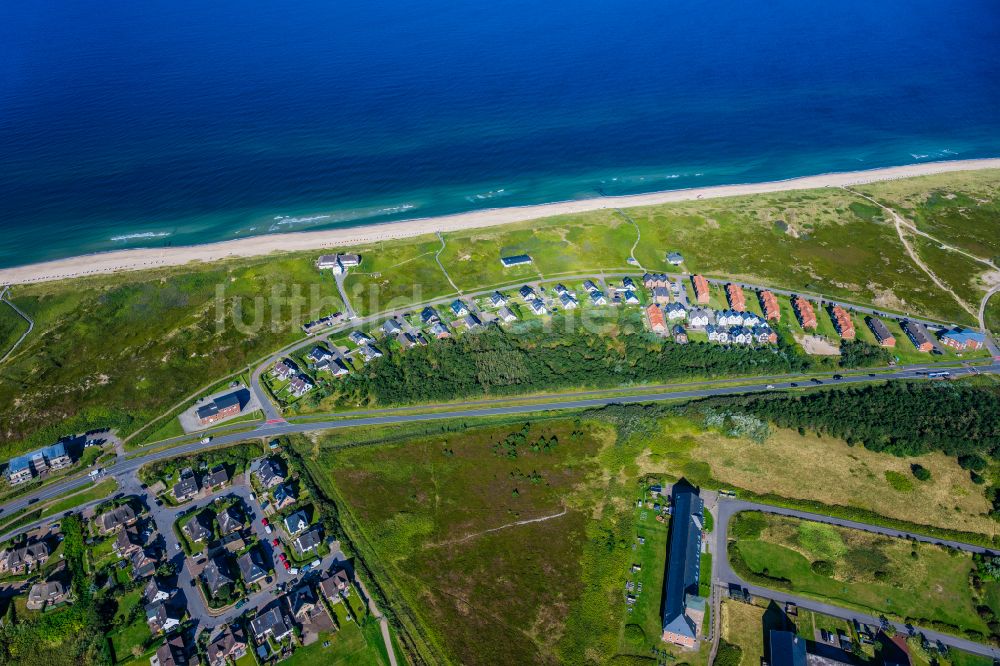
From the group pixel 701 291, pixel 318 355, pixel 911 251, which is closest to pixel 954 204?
pixel 911 251

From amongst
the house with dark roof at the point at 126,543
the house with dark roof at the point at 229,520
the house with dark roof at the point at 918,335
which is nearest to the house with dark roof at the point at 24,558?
the house with dark roof at the point at 126,543

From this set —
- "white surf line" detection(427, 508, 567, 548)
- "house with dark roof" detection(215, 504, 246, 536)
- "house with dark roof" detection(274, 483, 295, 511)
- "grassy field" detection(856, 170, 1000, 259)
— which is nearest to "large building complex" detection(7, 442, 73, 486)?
"house with dark roof" detection(215, 504, 246, 536)

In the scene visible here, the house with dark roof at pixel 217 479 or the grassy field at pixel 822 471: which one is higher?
the house with dark roof at pixel 217 479

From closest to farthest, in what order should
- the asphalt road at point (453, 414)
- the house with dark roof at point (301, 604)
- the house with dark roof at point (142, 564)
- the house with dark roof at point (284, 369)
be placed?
the house with dark roof at point (301, 604) → the house with dark roof at point (142, 564) → the asphalt road at point (453, 414) → the house with dark roof at point (284, 369)

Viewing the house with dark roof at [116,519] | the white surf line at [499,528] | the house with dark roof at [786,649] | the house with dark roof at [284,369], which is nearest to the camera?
the house with dark roof at [786,649]

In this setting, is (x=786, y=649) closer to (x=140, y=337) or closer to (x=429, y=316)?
(x=429, y=316)

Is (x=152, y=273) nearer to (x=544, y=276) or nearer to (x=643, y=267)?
(x=544, y=276)

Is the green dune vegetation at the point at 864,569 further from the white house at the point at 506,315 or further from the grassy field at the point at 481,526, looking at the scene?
the white house at the point at 506,315

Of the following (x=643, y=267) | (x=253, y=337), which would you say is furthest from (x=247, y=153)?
(x=643, y=267)
